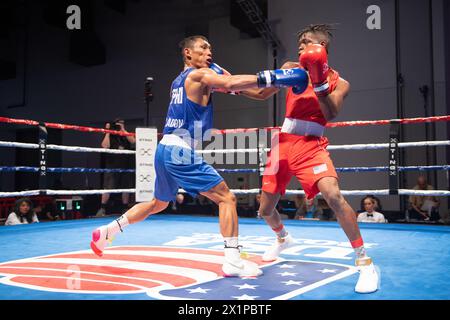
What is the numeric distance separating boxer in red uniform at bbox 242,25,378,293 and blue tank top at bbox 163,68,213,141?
0.32 meters

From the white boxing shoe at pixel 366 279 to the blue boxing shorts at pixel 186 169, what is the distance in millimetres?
813

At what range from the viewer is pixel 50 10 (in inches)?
383

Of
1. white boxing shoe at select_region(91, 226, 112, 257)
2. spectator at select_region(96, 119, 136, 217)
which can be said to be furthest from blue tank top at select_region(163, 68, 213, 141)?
spectator at select_region(96, 119, 136, 217)

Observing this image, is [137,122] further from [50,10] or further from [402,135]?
[402,135]

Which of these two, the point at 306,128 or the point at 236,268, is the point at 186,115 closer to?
the point at 306,128

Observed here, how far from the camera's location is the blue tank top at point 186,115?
7.41 feet

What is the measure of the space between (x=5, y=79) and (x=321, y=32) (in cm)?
1285

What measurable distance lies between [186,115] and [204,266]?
835 mm

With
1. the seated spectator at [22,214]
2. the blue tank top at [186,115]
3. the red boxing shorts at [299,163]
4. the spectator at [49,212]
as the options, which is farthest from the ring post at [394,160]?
the spectator at [49,212]

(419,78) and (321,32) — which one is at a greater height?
(419,78)

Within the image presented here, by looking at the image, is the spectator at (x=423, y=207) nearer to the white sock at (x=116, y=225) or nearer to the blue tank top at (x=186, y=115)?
the blue tank top at (x=186, y=115)

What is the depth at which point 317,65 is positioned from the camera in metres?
1.91
